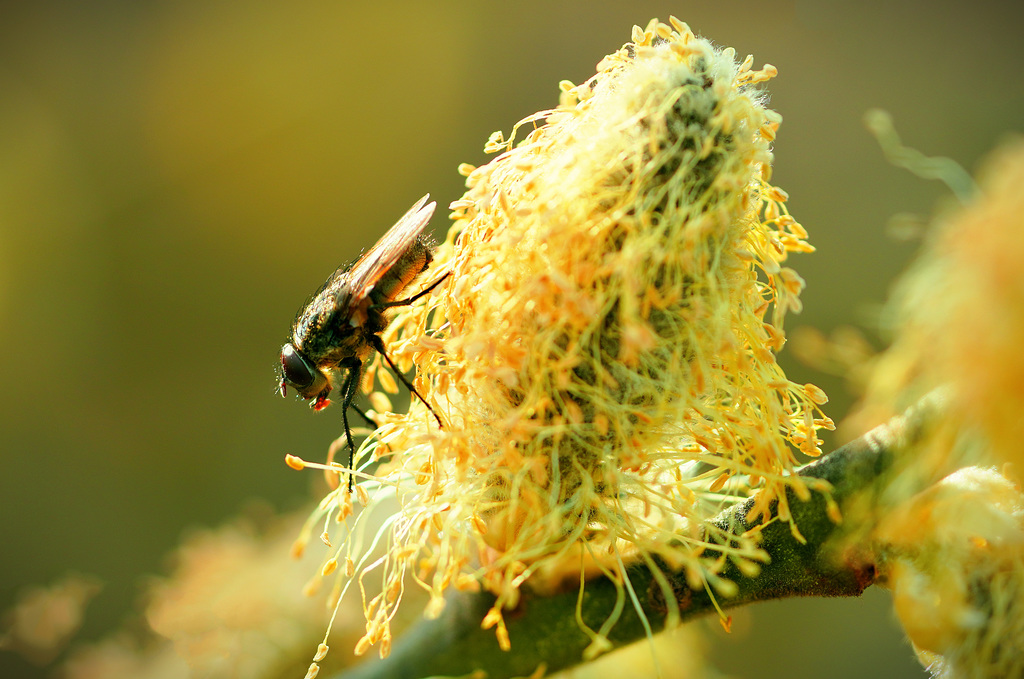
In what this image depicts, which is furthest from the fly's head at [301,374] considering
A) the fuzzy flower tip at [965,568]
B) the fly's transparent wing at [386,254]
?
the fuzzy flower tip at [965,568]

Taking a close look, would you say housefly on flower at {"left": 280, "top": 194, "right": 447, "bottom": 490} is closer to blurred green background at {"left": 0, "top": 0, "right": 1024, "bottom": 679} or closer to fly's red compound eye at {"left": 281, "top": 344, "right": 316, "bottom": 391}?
fly's red compound eye at {"left": 281, "top": 344, "right": 316, "bottom": 391}

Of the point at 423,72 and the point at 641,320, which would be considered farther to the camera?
the point at 423,72

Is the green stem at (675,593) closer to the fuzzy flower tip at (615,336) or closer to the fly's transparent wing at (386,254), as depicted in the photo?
the fuzzy flower tip at (615,336)

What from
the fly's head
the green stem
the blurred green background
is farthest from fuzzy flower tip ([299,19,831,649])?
the blurred green background

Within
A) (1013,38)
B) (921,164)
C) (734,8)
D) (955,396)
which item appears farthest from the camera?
(734,8)

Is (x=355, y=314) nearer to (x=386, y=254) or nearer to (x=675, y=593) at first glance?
(x=386, y=254)

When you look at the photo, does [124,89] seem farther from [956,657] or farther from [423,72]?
[956,657]

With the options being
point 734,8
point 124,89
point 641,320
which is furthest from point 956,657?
point 124,89

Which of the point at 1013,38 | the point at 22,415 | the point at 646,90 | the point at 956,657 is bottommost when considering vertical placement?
the point at 956,657
